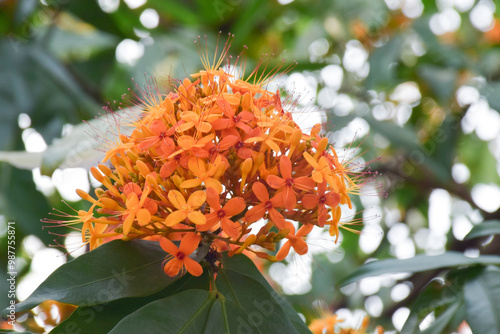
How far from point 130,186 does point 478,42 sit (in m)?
3.29

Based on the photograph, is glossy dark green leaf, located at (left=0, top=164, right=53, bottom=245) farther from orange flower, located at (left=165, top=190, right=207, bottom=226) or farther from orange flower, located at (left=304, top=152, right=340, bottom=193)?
orange flower, located at (left=304, top=152, right=340, bottom=193)

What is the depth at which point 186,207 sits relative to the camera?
1094mm

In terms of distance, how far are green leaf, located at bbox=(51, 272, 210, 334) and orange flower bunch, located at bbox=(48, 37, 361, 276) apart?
82mm

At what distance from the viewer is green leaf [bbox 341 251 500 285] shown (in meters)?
1.43

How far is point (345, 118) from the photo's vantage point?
7.86ft

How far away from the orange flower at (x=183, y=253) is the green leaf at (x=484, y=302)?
28.8 inches

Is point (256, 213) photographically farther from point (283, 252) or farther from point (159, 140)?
point (159, 140)

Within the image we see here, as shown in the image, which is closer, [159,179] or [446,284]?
[159,179]

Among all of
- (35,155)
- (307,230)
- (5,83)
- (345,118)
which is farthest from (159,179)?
(5,83)

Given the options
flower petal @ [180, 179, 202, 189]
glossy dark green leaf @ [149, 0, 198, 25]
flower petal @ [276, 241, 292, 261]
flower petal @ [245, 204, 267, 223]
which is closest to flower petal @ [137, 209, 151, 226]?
flower petal @ [180, 179, 202, 189]

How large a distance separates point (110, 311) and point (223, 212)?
37cm

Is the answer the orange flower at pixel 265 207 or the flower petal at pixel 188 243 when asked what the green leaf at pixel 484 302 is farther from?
the flower petal at pixel 188 243

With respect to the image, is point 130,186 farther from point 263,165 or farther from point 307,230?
point 307,230

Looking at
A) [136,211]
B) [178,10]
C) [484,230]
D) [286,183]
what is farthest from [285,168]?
[178,10]
